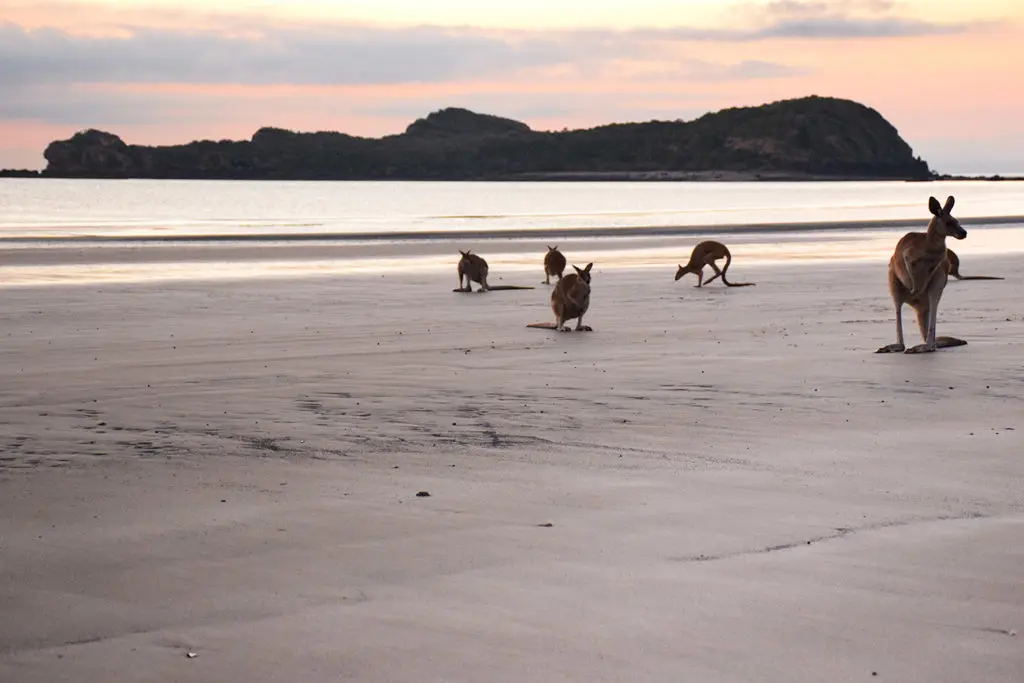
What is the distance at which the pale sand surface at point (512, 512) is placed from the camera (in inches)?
142

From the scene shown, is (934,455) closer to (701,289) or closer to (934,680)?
(934,680)

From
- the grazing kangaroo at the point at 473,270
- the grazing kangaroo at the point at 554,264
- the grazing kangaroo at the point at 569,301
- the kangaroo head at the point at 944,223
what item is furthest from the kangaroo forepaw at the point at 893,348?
the grazing kangaroo at the point at 554,264

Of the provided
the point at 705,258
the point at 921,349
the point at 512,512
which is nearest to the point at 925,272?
the point at 921,349

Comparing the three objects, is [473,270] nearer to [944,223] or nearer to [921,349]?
[944,223]

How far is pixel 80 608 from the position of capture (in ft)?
13.0

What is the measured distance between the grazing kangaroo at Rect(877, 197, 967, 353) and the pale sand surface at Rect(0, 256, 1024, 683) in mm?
307

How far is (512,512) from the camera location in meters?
5.11

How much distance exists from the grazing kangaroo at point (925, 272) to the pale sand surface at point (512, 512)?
1.01ft

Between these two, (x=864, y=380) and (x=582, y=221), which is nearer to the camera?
(x=864, y=380)

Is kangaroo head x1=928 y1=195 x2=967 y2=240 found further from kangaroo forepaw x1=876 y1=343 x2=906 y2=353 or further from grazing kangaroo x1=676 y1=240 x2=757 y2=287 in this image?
grazing kangaroo x1=676 y1=240 x2=757 y2=287

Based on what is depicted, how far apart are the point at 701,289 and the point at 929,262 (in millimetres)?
6898

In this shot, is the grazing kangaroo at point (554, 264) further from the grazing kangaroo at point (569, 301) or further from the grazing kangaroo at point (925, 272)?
the grazing kangaroo at point (925, 272)

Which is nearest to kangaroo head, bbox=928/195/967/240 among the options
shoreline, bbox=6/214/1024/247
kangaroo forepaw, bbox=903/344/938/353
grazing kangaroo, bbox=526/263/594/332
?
kangaroo forepaw, bbox=903/344/938/353

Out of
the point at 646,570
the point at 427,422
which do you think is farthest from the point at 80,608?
the point at 427,422
